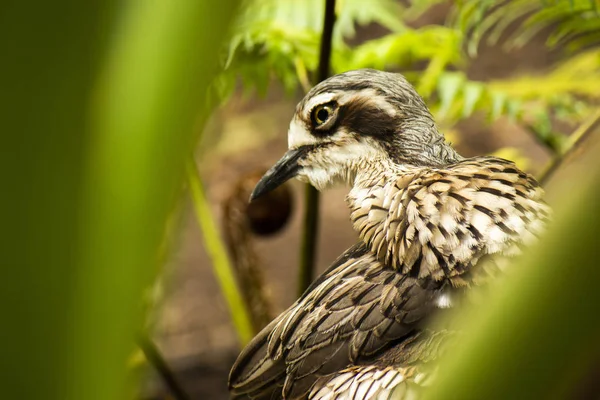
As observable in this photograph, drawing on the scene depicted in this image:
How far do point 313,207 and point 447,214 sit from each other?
1.61 feet

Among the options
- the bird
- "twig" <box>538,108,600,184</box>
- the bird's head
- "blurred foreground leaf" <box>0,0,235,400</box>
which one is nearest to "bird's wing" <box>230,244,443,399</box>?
the bird

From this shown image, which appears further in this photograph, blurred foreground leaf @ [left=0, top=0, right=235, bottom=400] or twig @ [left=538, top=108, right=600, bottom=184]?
twig @ [left=538, top=108, right=600, bottom=184]

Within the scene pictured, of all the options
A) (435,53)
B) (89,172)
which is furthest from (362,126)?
(435,53)

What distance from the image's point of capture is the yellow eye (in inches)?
32.1

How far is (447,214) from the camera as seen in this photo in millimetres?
741

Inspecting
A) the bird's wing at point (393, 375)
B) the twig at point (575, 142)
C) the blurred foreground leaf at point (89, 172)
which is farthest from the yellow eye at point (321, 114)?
the twig at point (575, 142)

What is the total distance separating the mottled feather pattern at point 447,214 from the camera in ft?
2.32

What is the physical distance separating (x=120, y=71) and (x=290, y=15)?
51.8 inches

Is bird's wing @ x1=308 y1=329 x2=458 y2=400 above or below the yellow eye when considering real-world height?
below

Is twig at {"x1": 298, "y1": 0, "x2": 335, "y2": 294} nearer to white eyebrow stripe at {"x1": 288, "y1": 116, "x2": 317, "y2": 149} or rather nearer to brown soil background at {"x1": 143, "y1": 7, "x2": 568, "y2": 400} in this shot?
white eyebrow stripe at {"x1": 288, "y1": 116, "x2": 317, "y2": 149}

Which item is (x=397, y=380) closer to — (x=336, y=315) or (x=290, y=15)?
(x=336, y=315)

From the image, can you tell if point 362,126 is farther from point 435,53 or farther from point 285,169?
point 435,53

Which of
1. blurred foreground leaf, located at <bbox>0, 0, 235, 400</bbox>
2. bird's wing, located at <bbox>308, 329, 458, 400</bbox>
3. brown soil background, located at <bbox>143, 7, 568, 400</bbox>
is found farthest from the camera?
brown soil background, located at <bbox>143, 7, 568, 400</bbox>

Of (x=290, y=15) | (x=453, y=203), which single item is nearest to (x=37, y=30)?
(x=453, y=203)
